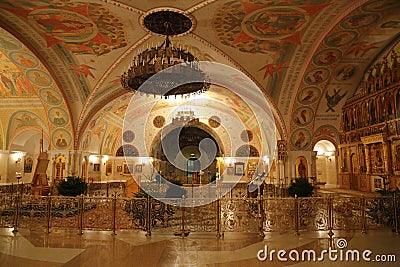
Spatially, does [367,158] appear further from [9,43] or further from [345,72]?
[9,43]

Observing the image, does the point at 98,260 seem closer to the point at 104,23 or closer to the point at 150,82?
the point at 150,82

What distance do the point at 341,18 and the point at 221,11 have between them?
316cm

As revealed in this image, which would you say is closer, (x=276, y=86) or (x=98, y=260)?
(x=98, y=260)

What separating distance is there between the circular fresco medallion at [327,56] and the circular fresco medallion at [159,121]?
12.7 metres

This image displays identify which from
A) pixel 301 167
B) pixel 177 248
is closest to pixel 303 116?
pixel 301 167

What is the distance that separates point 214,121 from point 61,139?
33.1 feet

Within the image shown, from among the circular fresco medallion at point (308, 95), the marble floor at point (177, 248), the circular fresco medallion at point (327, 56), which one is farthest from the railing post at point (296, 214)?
the circular fresco medallion at point (308, 95)

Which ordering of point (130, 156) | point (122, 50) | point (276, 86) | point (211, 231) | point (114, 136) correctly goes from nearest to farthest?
point (211, 231), point (122, 50), point (276, 86), point (114, 136), point (130, 156)

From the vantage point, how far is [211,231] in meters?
6.48

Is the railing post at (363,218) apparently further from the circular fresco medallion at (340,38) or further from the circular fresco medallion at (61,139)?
the circular fresco medallion at (61,139)

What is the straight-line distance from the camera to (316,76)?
1080cm

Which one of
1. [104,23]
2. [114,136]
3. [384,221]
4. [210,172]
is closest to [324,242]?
[384,221]

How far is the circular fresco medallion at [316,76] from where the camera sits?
1057 centimetres

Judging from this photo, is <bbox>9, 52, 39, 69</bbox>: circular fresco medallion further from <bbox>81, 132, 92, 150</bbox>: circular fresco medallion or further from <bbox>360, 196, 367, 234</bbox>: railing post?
<bbox>360, 196, 367, 234</bbox>: railing post
